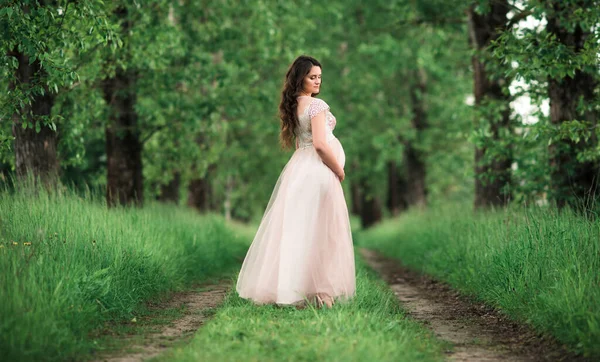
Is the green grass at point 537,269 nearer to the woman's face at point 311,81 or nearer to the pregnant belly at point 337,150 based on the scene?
the pregnant belly at point 337,150

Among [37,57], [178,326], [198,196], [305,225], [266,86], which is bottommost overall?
[178,326]

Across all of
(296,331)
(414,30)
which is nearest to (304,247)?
(296,331)

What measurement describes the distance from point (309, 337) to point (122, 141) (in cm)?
911

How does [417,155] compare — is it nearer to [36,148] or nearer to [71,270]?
[36,148]

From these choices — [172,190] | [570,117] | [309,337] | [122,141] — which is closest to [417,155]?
[172,190]

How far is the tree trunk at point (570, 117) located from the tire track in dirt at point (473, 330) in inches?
102

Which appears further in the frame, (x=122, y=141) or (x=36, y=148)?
(x=122, y=141)

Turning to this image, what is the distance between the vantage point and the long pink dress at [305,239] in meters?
6.82

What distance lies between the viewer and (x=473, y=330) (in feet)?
22.1

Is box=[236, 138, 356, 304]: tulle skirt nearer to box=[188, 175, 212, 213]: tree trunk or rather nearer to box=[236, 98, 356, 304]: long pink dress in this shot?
box=[236, 98, 356, 304]: long pink dress

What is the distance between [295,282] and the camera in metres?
6.79

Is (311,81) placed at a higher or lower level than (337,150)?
higher

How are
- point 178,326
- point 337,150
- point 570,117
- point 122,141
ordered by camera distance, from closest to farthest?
point 178,326, point 337,150, point 570,117, point 122,141

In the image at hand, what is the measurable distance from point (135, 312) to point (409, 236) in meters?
11.1
